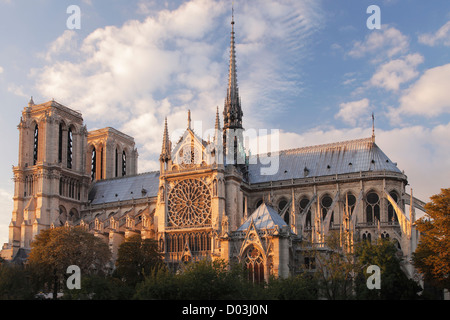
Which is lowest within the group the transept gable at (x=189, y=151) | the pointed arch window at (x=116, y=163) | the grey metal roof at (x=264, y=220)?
the grey metal roof at (x=264, y=220)

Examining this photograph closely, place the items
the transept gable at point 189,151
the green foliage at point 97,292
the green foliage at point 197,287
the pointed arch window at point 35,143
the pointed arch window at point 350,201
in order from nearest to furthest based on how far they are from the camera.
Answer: the green foliage at point 197,287 < the green foliage at point 97,292 < the pointed arch window at point 350,201 < the transept gable at point 189,151 < the pointed arch window at point 35,143

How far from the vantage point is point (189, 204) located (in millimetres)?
63219

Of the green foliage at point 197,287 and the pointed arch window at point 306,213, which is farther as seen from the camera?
the pointed arch window at point 306,213

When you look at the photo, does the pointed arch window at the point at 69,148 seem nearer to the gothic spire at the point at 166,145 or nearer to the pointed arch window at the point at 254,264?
the gothic spire at the point at 166,145

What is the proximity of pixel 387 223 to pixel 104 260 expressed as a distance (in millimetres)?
26883

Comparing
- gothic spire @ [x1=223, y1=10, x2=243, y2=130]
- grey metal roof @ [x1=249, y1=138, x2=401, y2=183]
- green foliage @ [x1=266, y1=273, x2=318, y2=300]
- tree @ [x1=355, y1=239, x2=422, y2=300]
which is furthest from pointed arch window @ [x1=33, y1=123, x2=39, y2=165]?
green foliage @ [x1=266, y1=273, x2=318, y2=300]

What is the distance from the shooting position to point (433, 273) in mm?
43812

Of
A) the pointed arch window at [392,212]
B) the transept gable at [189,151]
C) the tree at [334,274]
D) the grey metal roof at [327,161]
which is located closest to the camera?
the tree at [334,274]

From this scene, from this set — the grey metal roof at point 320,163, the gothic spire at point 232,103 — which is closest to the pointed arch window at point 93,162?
the grey metal roof at point 320,163

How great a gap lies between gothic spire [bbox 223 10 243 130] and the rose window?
10.8 metres

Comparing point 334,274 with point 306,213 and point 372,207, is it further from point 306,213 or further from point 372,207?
point 372,207

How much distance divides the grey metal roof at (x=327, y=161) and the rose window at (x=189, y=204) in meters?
8.94

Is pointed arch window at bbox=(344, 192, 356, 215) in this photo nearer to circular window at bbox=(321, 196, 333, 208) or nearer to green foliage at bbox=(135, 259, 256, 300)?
circular window at bbox=(321, 196, 333, 208)

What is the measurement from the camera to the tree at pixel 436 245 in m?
42.9
